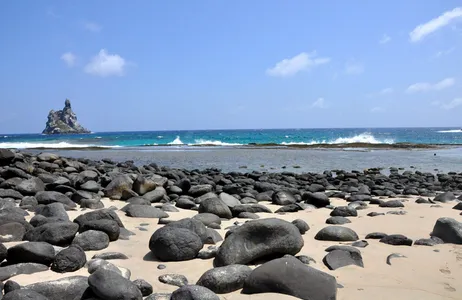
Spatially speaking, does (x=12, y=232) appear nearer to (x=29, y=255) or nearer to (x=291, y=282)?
(x=29, y=255)

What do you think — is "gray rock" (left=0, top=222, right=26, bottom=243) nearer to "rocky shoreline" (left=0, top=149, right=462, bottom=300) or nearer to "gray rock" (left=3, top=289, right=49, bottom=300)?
"rocky shoreline" (left=0, top=149, right=462, bottom=300)

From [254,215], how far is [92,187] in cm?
375

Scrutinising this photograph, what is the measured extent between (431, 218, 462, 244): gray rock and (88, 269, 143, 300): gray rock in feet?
13.0

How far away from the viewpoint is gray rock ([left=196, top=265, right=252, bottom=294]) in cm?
350

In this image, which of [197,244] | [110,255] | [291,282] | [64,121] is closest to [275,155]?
[197,244]

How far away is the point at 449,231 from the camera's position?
16.9 feet

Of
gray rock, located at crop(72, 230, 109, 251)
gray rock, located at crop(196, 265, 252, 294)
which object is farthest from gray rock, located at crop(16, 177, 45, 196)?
gray rock, located at crop(196, 265, 252, 294)

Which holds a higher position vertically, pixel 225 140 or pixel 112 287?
pixel 112 287

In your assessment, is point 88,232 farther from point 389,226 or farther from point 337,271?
point 389,226

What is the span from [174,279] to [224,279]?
0.49m

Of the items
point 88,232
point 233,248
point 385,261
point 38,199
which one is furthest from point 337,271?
point 38,199

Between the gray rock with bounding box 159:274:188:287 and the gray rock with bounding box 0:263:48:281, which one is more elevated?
the gray rock with bounding box 0:263:48:281

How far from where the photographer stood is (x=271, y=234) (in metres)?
4.30

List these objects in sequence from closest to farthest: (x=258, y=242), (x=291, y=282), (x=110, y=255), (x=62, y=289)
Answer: (x=62, y=289) → (x=291, y=282) → (x=258, y=242) → (x=110, y=255)
